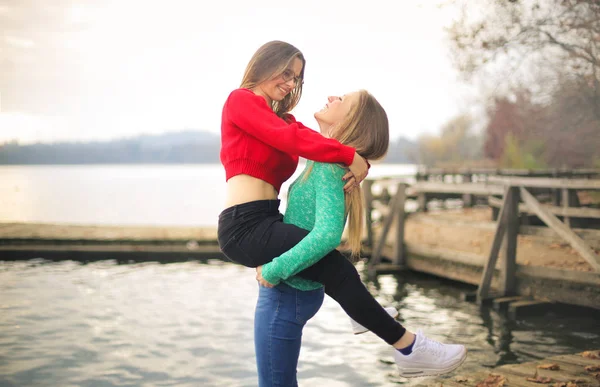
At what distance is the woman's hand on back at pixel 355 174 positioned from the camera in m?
2.51

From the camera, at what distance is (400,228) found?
11758mm

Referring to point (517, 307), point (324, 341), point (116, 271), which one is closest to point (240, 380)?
point (324, 341)

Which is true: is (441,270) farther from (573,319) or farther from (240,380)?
(240,380)

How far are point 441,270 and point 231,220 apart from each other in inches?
344

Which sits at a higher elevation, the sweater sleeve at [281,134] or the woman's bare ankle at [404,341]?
the sweater sleeve at [281,134]

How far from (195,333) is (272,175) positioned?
5291mm

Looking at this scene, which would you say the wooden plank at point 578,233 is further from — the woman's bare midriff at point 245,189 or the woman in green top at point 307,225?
the woman's bare midriff at point 245,189

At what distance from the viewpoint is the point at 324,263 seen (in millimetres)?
2525

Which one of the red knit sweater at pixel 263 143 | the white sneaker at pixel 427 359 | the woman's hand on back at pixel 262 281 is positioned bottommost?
the white sneaker at pixel 427 359

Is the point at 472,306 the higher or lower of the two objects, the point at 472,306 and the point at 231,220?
the lower

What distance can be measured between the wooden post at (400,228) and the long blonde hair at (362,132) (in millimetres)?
9133

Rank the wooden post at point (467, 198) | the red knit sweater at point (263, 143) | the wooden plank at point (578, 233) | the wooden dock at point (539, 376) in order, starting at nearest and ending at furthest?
1. the red knit sweater at point (263, 143)
2. the wooden dock at point (539, 376)
3. the wooden plank at point (578, 233)
4. the wooden post at point (467, 198)

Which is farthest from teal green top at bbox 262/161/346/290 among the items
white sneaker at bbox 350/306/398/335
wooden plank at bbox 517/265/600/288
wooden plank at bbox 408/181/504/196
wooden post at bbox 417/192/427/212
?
wooden post at bbox 417/192/427/212

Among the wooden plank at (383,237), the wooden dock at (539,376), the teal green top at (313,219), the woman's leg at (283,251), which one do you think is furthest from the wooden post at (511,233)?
the teal green top at (313,219)
